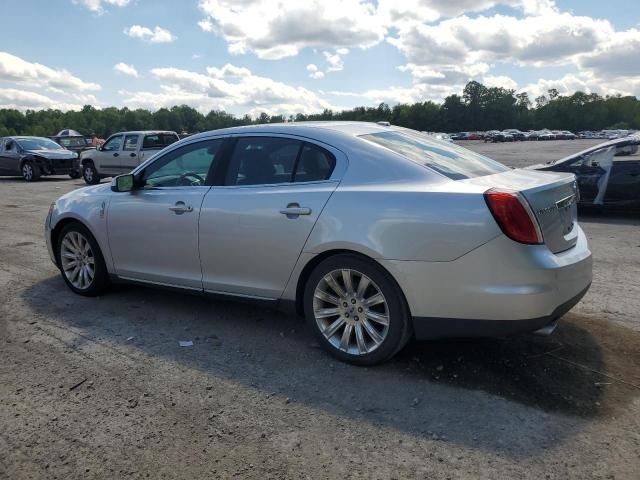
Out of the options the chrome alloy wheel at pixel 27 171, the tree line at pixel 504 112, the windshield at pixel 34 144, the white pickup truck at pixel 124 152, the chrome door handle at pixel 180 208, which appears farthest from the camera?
the tree line at pixel 504 112

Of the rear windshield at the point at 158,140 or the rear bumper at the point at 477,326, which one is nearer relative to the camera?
the rear bumper at the point at 477,326

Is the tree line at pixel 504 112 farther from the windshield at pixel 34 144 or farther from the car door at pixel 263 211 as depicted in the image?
the car door at pixel 263 211

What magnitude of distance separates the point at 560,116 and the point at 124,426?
551ft

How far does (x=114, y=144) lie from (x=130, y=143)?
0.76 m

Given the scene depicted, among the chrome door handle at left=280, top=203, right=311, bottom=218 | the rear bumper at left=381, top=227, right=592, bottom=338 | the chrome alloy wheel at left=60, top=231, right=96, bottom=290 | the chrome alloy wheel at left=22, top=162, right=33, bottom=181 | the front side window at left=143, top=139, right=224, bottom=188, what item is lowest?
the chrome alloy wheel at left=22, top=162, right=33, bottom=181

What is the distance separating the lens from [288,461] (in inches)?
110

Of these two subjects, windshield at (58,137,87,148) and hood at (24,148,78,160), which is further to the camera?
windshield at (58,137,87,148)

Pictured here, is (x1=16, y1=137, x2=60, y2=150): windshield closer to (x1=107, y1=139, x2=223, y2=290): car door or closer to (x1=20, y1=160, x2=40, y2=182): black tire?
(x1=20, y1=160, x2=40, y2=182): black tire

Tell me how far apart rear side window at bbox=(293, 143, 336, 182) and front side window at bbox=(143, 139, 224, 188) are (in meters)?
0.86

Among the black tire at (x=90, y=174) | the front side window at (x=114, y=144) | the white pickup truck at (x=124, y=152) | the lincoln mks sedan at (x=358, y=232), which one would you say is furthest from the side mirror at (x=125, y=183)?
the black tire at (x=90, y=174)

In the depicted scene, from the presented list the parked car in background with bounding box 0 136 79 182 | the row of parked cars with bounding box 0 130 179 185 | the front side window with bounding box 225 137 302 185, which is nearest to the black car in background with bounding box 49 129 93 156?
the row of parked cars with bounding box 0 130 179 185

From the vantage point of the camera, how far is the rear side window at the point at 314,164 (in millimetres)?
4027

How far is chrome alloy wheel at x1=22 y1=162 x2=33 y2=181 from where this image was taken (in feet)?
67.8

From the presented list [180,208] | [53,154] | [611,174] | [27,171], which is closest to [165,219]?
[180,208]
